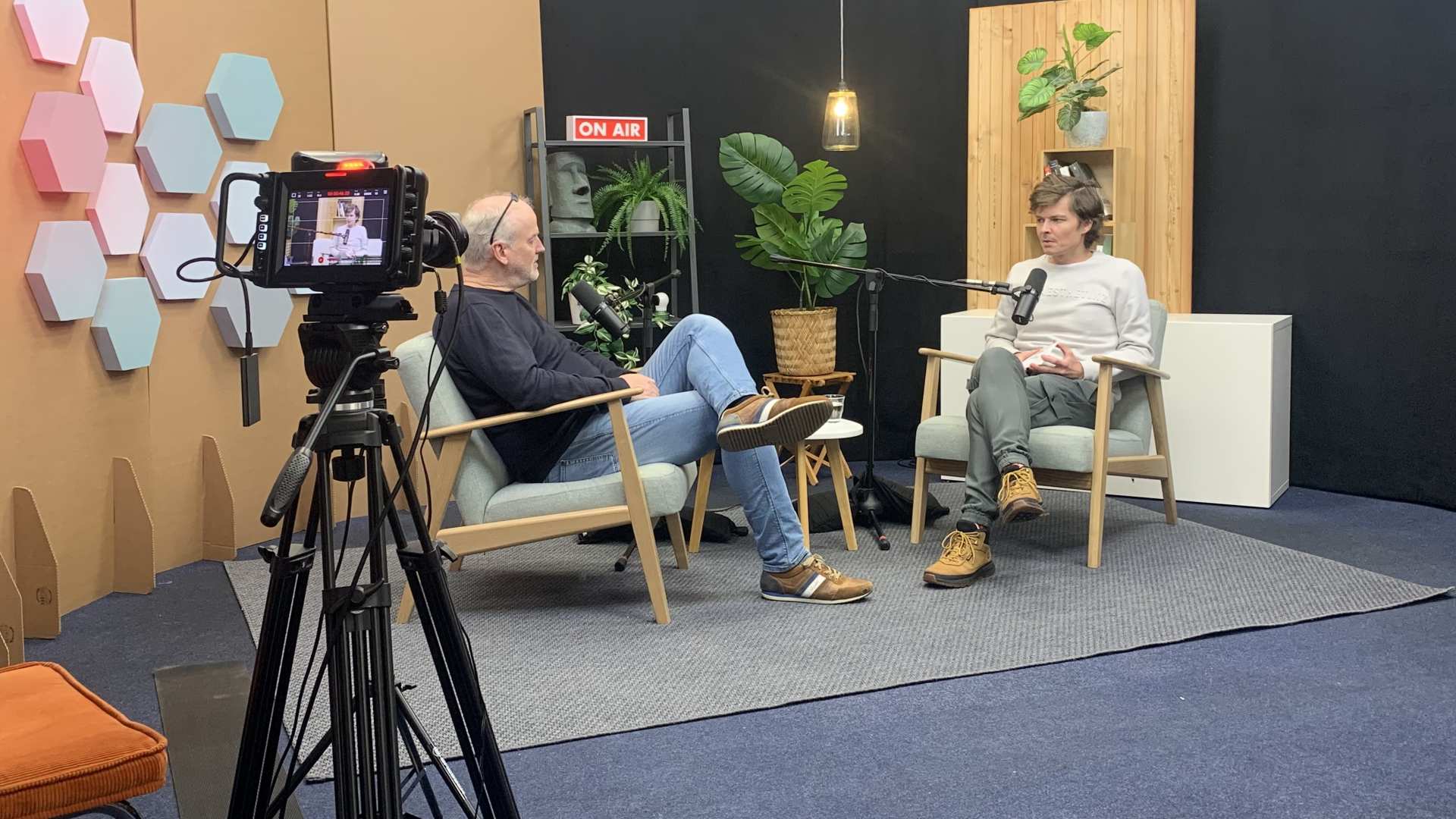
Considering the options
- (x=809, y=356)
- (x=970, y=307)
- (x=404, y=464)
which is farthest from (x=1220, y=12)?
(x=404, y=464)

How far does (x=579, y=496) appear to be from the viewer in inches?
133

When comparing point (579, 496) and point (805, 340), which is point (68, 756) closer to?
point (579, 496)

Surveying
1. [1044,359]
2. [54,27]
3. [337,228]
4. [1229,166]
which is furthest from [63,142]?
[1229,166]

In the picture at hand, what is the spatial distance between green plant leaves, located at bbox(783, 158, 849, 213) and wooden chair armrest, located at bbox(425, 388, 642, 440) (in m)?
2.19

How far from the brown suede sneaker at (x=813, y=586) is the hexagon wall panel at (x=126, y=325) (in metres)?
2.05

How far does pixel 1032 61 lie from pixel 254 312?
3152 mm

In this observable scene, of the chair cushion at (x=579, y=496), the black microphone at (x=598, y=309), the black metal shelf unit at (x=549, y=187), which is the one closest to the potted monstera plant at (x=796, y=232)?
the black metal shelf unit at (x=549, y=187)

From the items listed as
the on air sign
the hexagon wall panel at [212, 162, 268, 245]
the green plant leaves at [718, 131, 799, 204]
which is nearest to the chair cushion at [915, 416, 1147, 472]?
the green plant leaves at [718, 131, 799, 204]

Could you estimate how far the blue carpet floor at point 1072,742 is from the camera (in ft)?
7.50

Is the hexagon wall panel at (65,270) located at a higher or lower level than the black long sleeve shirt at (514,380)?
higher

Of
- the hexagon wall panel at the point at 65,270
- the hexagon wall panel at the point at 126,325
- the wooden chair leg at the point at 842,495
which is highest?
the hexagon wall panel at the point at 65,270

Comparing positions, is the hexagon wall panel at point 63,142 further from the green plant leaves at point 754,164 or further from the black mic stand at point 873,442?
the green plant leaves at point 754,164

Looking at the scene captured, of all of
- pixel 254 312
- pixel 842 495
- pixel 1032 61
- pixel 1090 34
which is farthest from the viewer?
pixel 1032 61

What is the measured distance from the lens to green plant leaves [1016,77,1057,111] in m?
5.07
